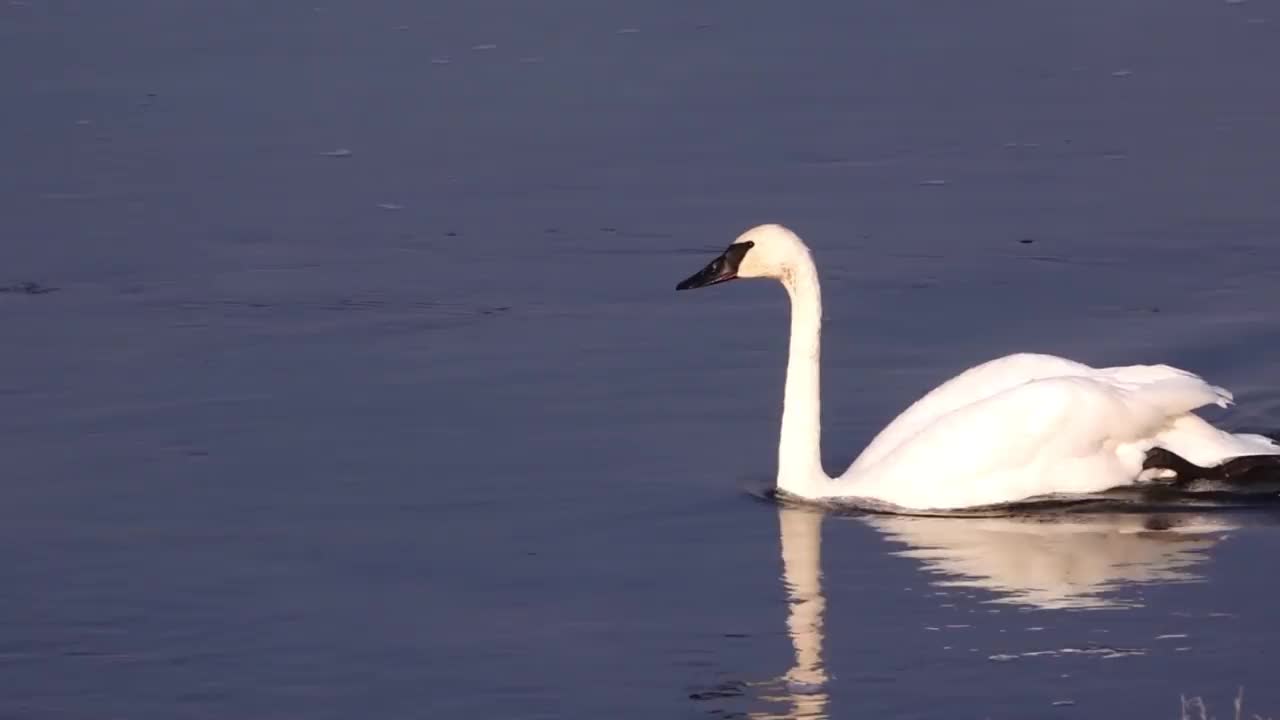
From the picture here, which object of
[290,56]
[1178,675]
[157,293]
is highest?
[290,56]

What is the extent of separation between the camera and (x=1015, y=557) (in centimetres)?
998

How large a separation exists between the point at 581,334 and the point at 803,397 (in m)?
2.26

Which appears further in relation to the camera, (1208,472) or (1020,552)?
(1208,472)

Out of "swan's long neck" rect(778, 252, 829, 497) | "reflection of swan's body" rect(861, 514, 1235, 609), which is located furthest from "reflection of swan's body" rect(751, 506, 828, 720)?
"reflection of swan's body" rect(861, 514, 1235, 609)

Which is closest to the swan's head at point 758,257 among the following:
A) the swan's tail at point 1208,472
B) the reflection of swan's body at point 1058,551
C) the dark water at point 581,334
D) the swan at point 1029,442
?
the swan at point 1029,442

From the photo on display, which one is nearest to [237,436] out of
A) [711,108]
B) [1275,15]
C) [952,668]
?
[952,668]

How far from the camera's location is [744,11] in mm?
22297

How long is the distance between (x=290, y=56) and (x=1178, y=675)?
1363cm

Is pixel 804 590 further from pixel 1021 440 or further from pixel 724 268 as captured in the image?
pixel 724 268

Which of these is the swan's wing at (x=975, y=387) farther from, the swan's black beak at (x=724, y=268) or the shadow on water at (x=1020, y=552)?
the swan's black beak at (x=724, y=268)

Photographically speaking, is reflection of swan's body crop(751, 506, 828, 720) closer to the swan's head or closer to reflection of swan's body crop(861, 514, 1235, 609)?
reflection of swan's body crop(861, 514, 1235, 609)

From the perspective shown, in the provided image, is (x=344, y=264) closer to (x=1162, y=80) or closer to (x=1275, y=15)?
(x=1162, y=80)

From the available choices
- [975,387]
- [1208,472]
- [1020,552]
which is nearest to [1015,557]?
[1020,552]

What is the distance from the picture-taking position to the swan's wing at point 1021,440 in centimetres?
1095
